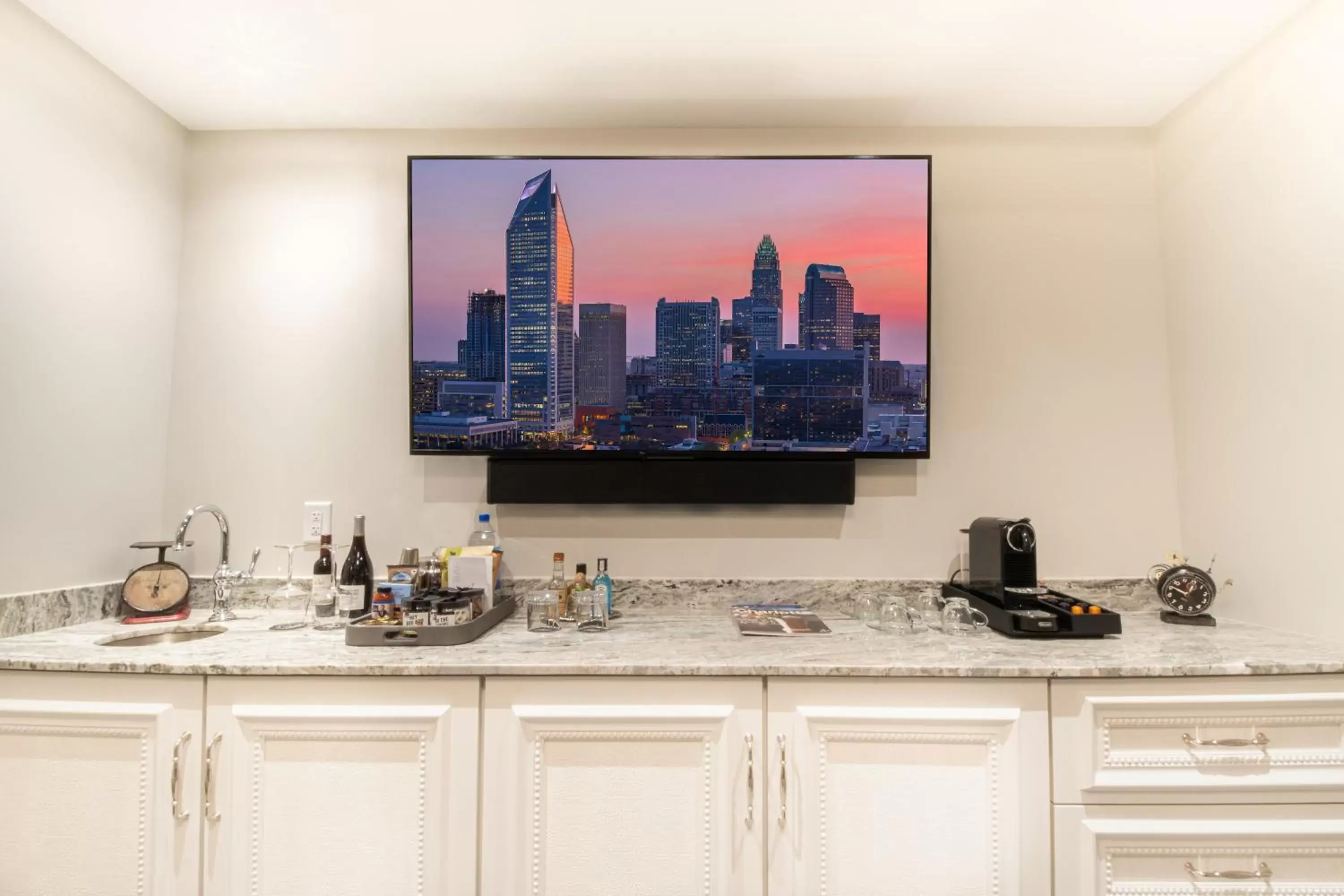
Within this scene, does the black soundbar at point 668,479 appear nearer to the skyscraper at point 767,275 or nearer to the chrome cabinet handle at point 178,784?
the skyscraper at point 767,275

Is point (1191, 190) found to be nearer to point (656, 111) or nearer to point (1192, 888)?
point (656, 111)

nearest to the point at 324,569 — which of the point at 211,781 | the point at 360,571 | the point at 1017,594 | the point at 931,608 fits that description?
the point at 360,571

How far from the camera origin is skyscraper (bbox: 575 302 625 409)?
6.95 feet

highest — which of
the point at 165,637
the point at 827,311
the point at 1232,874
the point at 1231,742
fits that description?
the point at 827,311

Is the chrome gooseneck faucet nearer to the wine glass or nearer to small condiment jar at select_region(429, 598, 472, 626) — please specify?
the wine glass

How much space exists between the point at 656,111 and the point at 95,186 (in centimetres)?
163

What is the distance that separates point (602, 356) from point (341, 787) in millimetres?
1287

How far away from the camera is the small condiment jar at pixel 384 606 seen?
67.4 inches

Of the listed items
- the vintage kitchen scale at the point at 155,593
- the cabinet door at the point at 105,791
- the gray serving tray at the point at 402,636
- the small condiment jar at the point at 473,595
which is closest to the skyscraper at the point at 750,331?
the small condiment jar at the point at 473,595

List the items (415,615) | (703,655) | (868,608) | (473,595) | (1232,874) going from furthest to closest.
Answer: (868,608)
(473,595)
(415,615)
(703,655)
(1232,874)

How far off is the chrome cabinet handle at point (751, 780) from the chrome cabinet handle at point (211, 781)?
114 centimetres

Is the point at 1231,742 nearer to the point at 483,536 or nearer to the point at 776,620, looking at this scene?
the point at 776,620

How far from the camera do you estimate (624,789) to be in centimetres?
150

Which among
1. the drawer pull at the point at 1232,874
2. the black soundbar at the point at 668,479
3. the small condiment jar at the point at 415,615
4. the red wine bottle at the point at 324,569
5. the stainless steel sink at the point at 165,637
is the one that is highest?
the black soundbar at the point at 668,479
